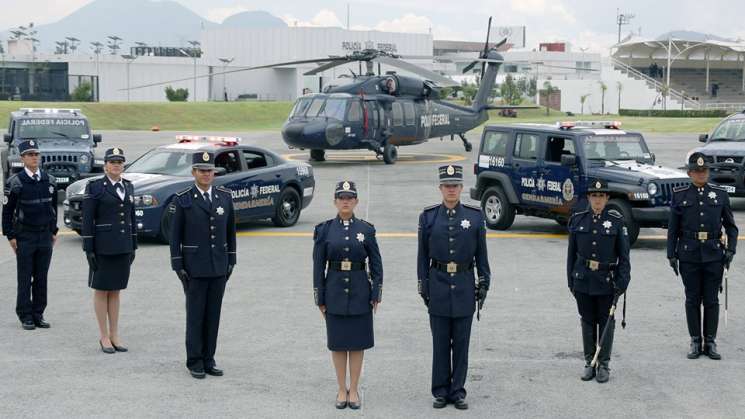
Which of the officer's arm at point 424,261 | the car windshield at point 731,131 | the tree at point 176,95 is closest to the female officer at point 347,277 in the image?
the officer's arm at point 424,261

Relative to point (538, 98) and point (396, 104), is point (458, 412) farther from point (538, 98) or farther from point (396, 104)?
point (538, 98)

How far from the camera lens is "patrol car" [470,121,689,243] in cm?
1495

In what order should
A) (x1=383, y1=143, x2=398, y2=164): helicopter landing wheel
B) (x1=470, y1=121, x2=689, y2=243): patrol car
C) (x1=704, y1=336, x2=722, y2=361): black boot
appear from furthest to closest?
(x1=383, y1=143, x2=398, y2=164): helicopter landing wheel, (x1=470, y1=121, x2=689, y2=243): patrol car, (x1=704, y1=336, x2=722, y2=361): black boot

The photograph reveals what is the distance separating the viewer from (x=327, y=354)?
8898mm

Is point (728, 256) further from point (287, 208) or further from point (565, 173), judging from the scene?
point (287, 208)

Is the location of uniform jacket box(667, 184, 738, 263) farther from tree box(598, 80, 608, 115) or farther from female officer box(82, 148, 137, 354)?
tree box(598, 80, 608, 115)

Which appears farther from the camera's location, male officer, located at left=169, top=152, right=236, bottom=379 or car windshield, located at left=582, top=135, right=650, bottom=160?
car windshield, located at left=582, top=135, right=650, bottom=160

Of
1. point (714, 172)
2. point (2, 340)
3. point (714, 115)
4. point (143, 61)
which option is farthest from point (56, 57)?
point (2, 340)

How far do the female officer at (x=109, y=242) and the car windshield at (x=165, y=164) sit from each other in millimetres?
6555

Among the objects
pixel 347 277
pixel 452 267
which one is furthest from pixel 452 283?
pixel 347 277

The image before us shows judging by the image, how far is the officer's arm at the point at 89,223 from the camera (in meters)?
8.96

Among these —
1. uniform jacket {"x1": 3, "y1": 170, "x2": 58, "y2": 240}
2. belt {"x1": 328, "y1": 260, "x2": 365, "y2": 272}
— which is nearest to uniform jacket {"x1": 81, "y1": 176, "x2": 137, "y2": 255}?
uniform jacket {"x1": 3, "y1": 170, "x2": 58, "y2": 240}

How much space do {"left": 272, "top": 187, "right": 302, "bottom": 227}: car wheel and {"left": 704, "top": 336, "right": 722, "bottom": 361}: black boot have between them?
9628mm

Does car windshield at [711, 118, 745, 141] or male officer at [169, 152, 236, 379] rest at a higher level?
car windshield at [711, 118, 745, 141]
